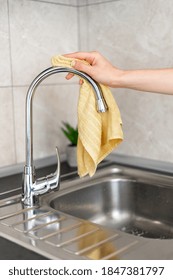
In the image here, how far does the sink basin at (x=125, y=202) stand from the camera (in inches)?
41.6

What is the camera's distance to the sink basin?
1058 mm

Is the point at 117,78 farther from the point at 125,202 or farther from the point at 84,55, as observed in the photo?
the point at 125,202

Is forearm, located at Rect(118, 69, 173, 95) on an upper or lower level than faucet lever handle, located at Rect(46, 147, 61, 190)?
upper

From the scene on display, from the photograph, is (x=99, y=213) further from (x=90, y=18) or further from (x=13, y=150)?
(x=90, y=18)

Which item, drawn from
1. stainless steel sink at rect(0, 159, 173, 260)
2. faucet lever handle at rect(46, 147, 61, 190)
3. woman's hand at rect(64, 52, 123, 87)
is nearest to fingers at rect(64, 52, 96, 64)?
woman's hand at rect(64, 52, 123, 87)

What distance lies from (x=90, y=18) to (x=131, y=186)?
62 cm

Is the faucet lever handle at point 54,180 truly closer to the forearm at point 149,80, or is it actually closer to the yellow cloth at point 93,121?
the yellow cloth at point 93,121

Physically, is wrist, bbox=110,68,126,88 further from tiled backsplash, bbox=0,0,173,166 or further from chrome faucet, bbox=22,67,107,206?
tiled backsplash, bbox=0,0,173,166

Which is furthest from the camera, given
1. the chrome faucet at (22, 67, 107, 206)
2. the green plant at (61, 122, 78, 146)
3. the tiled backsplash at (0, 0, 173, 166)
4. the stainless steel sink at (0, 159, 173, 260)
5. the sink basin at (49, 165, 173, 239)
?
the green plant at (61, 122, 78, 146)

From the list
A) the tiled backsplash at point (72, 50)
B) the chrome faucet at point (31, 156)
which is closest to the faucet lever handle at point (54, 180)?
the chrome faucet at point (31, 156)

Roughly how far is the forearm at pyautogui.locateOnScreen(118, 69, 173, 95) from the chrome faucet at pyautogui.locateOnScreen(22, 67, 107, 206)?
0.25ft

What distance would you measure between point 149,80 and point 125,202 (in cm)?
43

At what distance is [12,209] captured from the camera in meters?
0.90
